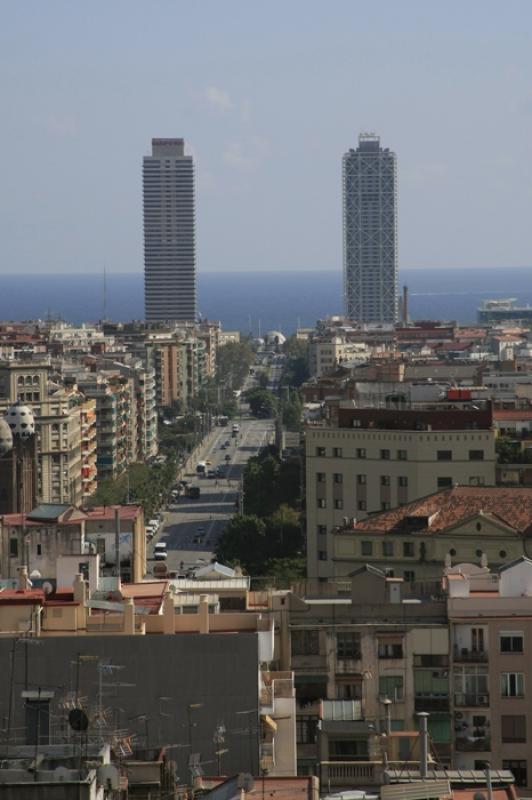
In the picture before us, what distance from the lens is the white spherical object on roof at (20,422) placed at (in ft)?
289

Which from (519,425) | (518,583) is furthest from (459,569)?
(519,425)

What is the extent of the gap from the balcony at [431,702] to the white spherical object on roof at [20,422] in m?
55.1

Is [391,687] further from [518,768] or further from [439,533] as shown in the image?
[439,533]

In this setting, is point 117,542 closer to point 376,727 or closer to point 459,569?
point 459,569

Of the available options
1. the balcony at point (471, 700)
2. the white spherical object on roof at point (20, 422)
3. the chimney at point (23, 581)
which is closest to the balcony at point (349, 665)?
the balcony at point (471, 700)

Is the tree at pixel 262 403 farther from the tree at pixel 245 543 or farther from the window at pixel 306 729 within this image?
the window at pixel 306 729

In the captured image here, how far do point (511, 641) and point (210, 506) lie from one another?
7397 cm

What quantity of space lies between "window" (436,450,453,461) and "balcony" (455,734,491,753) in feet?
107

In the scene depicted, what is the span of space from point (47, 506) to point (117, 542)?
2870 mm

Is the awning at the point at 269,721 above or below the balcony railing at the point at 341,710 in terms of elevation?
above

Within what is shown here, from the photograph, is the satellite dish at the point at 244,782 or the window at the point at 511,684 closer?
the satellite dish at the point at 244,782

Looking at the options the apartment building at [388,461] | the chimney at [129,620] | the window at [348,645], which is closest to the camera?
the chimney at [129,620]

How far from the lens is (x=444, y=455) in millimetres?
65188

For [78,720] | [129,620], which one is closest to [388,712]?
Result: [129,620]
